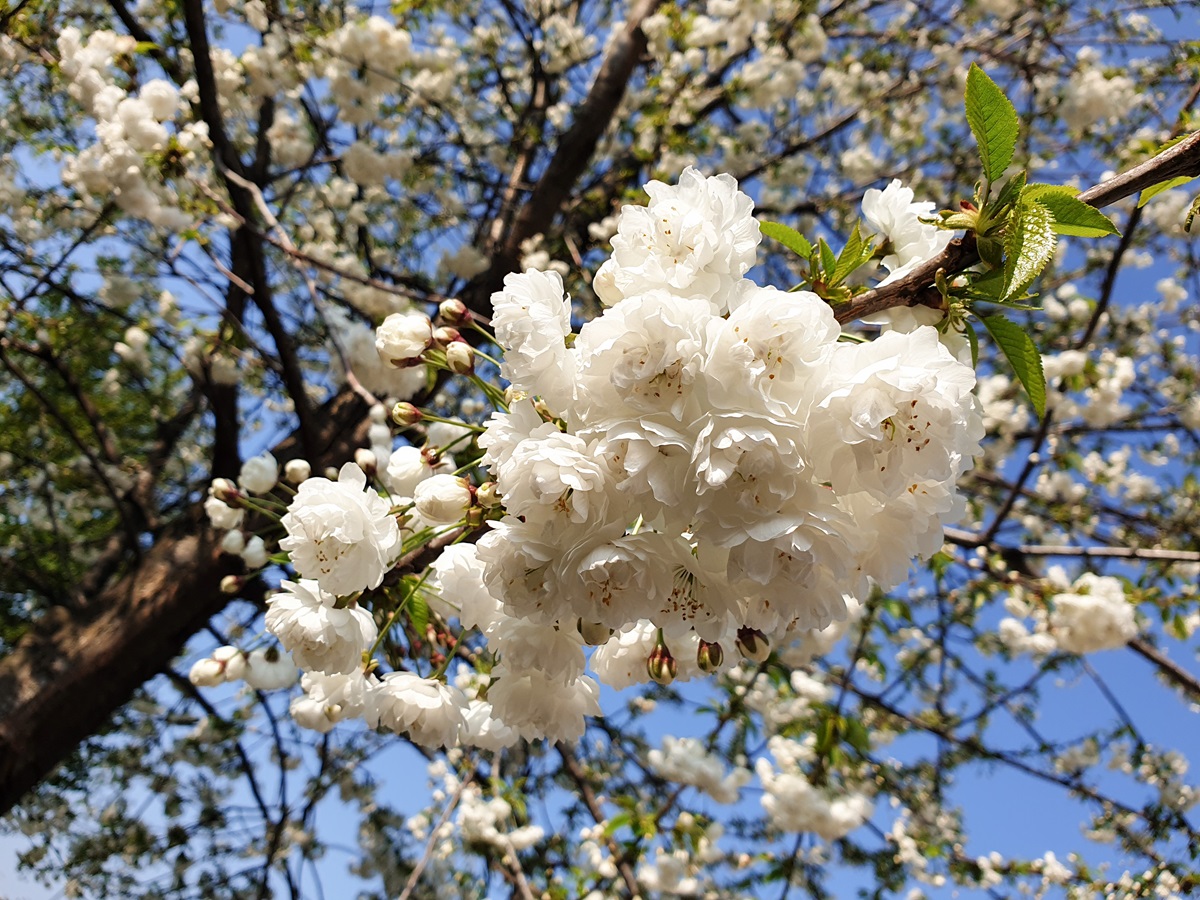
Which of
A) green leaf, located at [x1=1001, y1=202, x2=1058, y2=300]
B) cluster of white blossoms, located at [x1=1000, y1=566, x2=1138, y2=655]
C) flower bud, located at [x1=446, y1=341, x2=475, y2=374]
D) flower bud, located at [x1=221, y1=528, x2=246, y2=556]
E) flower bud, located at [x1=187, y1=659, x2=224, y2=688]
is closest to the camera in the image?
green leaf, located at [x1=1001, y1=202, x2=1058, y2=300]

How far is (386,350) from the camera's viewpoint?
1095mm

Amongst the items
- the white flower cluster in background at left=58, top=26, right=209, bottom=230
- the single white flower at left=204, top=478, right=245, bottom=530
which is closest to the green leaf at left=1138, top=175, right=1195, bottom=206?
the single white flower at left=204, top=478, right=245, bottom=530

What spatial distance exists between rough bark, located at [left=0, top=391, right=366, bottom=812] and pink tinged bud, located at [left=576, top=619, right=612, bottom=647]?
2.25 m

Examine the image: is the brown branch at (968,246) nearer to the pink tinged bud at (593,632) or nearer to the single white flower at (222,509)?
the pink tinged bud at (593,632)

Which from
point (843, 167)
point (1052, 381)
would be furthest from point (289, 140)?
point (1052, 381)

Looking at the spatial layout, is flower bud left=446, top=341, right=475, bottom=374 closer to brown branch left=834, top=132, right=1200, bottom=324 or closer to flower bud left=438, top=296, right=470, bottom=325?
flower bud left=438, top=296, right=470, bottom=325

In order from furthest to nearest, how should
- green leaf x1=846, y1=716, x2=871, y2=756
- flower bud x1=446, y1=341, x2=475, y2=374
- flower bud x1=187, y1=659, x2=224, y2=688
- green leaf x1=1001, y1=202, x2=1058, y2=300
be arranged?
green leaf x1=846, y1=716, x2=871, y2=756 → flower bud x1=187, y1=659, x2=224, y2=688 → flower bud x1=446, y1=341, x2=475, y2=374 → green leaf x1=1001, y1=202, x2=1058, y2=300

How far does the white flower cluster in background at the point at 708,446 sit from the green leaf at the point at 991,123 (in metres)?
0.23

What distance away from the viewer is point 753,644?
0.97 metres

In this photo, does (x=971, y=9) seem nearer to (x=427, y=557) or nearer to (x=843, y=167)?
(x=843, y=167)

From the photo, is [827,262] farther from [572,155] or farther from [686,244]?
[572,155]

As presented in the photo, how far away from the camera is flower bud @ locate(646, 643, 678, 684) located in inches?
38.6

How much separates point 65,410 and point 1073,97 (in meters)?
7.60

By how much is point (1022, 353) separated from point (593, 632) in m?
0.60
